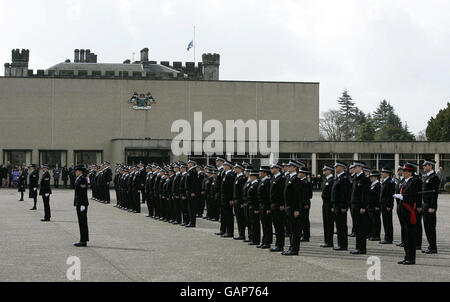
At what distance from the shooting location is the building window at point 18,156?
5925 centimetres

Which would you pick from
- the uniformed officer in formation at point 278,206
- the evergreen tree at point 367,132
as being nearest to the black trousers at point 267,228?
the uniformed officer in formation at point 278,206

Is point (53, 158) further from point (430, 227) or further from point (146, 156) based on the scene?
point (430, 227)

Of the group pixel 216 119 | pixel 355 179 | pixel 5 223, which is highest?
pixel 216 119

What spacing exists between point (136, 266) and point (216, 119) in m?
48.9

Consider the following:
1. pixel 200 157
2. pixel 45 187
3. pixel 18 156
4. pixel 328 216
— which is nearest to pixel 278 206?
pixel 328 216

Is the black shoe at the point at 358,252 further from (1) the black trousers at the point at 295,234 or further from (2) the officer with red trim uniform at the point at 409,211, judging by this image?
(2) the officer with red trim uniform at the point at 409,211

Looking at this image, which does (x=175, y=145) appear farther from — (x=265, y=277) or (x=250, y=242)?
(x=265, y=277)

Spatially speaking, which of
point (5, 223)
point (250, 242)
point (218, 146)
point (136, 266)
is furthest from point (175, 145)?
point (136, 266)

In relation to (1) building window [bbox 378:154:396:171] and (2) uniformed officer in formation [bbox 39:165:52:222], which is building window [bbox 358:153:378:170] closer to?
(1) building window [bbox 378:154:396:171]

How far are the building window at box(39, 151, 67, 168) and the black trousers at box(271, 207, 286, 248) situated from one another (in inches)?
1824

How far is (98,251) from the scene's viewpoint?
587 inches

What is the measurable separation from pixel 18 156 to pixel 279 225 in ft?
156

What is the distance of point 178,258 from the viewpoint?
13844mm

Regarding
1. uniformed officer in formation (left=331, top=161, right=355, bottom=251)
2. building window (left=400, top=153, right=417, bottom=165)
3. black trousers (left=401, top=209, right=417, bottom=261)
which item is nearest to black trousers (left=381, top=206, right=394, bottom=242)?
uniformed officer in formation (left=331, top=161, right=355, bottom=251)
